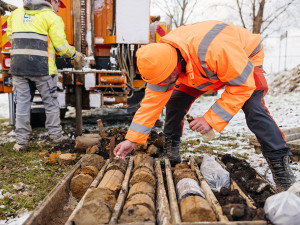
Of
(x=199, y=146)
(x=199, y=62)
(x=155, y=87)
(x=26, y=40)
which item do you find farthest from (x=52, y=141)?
(x=199, y=62)

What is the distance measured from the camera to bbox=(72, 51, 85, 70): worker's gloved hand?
3.85 meters

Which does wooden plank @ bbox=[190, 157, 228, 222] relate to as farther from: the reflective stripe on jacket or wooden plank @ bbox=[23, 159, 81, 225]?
the reflective stripe on jacket

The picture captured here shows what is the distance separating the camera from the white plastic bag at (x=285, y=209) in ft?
4.94

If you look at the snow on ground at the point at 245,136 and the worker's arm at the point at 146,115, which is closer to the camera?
the worker's arm at the point at 146,115

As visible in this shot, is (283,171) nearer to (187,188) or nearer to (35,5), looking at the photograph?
(187,188)

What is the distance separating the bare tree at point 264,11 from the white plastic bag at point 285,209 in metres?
11.7

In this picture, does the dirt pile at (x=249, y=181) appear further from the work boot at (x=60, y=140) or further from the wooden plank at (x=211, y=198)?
the work boot at (x=60, y=140)

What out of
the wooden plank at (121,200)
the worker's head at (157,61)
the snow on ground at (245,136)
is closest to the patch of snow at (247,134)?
the snow on ground at (245,136)

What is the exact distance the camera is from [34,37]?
345 cm

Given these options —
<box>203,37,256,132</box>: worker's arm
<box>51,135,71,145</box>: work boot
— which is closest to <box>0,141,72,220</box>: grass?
<box>51,135,71,145</box>: work boot

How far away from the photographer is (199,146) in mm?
3848

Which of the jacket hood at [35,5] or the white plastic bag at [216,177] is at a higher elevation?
the jacket hood at [35,5]

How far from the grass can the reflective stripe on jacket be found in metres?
1.07

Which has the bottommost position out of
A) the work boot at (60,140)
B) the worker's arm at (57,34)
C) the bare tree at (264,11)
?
the work boot at (60,140)
